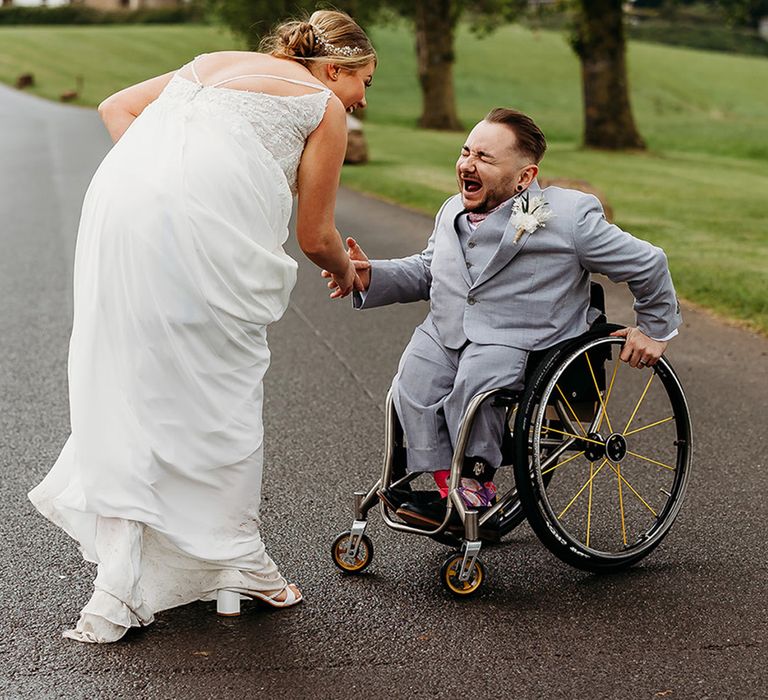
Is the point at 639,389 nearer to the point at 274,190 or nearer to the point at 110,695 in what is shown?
the point at 274,190

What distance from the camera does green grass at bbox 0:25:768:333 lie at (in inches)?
550

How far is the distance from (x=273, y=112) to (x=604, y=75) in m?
26.3

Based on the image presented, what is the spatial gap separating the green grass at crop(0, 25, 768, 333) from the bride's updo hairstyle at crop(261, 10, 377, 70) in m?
5.74

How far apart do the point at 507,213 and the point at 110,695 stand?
78.0 inches

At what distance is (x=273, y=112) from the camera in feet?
13.0

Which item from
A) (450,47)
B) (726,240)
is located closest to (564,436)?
(726,240)

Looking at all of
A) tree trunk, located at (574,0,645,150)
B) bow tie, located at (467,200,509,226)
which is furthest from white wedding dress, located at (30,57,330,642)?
tree trunk, located at (574,0,645,150)

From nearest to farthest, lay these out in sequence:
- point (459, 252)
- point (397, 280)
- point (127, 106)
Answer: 1. point (127, 106)
2. point (459, 252)
3. point (397, 280)

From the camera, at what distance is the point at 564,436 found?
436cm

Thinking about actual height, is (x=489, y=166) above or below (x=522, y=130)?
below

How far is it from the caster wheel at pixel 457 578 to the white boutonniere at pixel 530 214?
108 centimetres

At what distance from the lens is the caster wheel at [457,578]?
4.22 m

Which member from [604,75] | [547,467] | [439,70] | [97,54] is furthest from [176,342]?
[97,54]

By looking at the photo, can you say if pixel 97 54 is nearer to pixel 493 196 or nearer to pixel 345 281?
pixel 345 281
